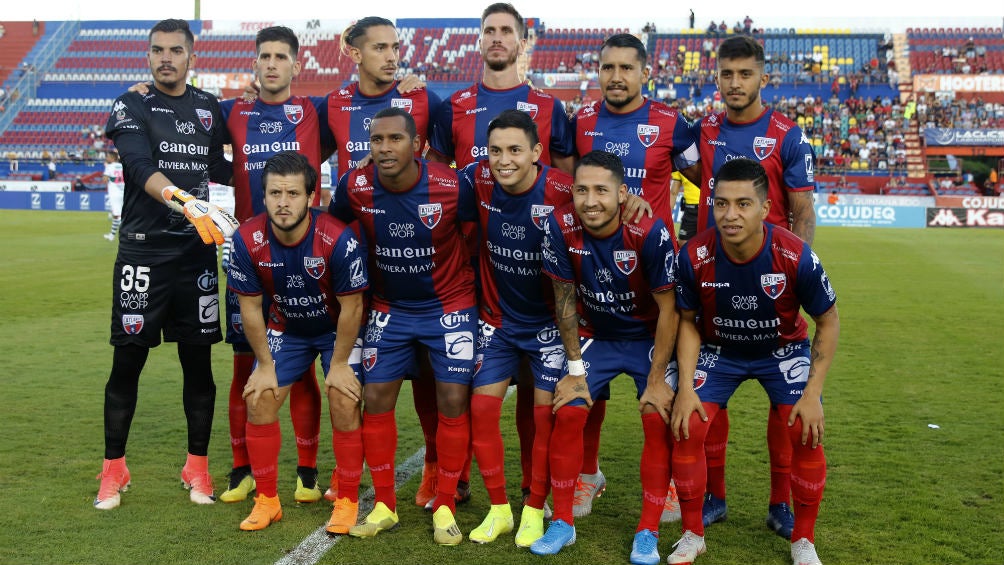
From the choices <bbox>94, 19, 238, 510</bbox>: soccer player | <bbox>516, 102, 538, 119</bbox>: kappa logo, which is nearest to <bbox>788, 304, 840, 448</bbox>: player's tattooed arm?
<bbox>516, 102, 538, 119</bbox>: kappa logo

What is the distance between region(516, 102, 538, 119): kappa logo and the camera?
5.26 metres

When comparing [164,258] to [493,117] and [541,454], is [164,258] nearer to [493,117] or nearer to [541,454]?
[493,117]

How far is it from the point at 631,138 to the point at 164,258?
9.02 ft

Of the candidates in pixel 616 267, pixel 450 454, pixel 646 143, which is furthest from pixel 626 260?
pixel 450 454

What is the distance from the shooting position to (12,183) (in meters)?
36.2

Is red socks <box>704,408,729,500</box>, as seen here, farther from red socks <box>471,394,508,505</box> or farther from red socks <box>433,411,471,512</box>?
red socks <box>433,411,471,512</box>

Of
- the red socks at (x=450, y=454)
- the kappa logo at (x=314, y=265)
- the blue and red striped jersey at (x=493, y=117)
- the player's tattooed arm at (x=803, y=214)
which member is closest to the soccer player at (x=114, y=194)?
the blue and red striped jersey at (x=493, y=117)

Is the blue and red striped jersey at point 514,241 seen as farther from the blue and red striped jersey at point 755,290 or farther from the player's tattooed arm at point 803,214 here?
the player's tattooed arm at point 803,214

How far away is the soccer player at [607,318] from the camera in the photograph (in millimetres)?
4531

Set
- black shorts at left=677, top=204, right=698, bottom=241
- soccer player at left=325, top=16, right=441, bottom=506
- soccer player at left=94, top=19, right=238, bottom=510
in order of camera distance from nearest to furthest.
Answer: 1. soccer player at left=94, top=19, right=238, bottom=510
2. soccer player at left=325, top=16, right=441, bottom=506
3. black shorts at left=677, top=204, right=698, bottom=241

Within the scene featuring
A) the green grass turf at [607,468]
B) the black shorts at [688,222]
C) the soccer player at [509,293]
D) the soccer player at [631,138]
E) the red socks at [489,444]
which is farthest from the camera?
the black shorts at [688,222]

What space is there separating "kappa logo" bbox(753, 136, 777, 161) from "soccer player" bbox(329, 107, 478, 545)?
5.18 feet

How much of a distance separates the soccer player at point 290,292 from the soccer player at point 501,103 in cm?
97

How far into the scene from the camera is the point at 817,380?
4367mm
